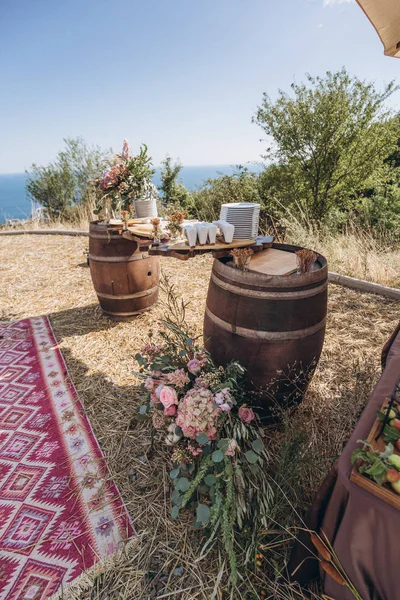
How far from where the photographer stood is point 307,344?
1.91 meters

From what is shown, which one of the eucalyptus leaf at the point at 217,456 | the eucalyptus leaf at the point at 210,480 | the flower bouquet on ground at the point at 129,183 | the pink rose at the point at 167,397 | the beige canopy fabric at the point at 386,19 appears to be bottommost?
the eucalyptus leaf at the point at 210,480

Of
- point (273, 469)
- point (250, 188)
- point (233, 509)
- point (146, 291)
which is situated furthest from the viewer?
point (250, 188)

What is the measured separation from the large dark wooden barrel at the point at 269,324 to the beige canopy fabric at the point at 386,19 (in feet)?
3.80

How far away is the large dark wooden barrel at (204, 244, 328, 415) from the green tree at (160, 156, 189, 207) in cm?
1178

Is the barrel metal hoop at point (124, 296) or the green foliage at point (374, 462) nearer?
the green foliage at point (374, 462)

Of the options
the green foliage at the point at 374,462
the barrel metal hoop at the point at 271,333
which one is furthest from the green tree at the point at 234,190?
the green foliage at the point at 374,462

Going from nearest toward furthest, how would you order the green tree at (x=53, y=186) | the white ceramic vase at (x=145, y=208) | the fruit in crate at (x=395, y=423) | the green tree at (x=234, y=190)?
the fruit in crate at (x=395, y=423)
the white ceramic vase at (x=145, y=208)
the green tree at (x=234, y=190)
the green tree at (x=53, y=186)

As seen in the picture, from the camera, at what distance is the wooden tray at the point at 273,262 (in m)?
2.05

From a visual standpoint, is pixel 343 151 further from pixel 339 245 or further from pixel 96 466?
pixel 96 466

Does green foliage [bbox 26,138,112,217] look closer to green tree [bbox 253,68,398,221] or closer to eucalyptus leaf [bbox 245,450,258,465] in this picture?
green tree [bbox 253,68,398,221]

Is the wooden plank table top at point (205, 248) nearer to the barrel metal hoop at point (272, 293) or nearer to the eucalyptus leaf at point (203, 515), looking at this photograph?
the barrel metal hoop at point (272, 293)

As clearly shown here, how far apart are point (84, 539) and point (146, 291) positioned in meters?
2.42

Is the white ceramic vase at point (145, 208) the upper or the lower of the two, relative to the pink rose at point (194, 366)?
upper

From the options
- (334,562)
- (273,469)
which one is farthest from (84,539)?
(334,562)
